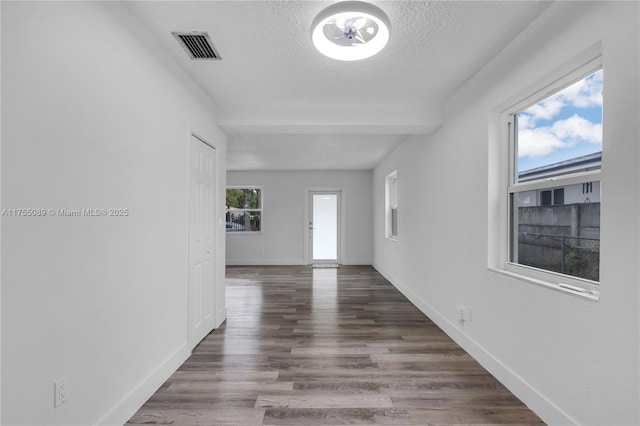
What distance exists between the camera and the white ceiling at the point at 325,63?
5.79 ft

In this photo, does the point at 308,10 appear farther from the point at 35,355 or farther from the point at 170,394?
the point at 170,394

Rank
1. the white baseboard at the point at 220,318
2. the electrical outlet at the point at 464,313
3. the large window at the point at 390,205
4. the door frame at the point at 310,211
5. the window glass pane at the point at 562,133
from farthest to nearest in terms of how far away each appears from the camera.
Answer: the door frame at the point at 310,211 → the large window at the point at 390,205 → the white baseboard at the point at 220,318 → the electrical outlet at the point at 464,313 → the window glass pane at the point at 562,133

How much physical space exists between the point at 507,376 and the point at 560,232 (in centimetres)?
105

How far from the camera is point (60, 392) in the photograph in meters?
1.33

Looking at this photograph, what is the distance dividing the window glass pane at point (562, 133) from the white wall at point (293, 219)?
532cm

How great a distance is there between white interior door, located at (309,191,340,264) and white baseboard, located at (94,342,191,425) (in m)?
5.30

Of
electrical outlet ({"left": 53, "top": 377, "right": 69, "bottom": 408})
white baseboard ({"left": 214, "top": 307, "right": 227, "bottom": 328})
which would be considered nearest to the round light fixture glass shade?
electrical outlet ({"left": 53, "top": 377, "right": 69, "bottom": 408})

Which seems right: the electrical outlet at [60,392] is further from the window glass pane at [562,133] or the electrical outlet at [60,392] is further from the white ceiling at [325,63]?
the window glass pane at [562,133]

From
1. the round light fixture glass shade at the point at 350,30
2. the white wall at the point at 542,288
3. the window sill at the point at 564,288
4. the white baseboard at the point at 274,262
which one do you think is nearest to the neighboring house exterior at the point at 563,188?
the white wall at the point at 542,288

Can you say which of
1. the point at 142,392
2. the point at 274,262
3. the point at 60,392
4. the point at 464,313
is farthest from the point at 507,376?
the point at 274,262

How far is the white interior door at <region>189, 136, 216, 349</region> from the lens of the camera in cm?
269

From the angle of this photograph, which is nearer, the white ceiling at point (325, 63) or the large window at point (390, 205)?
the white ceiling at point (325, 63)

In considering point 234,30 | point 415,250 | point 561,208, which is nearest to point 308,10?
point 234,30

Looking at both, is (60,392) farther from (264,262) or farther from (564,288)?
(264,262)
